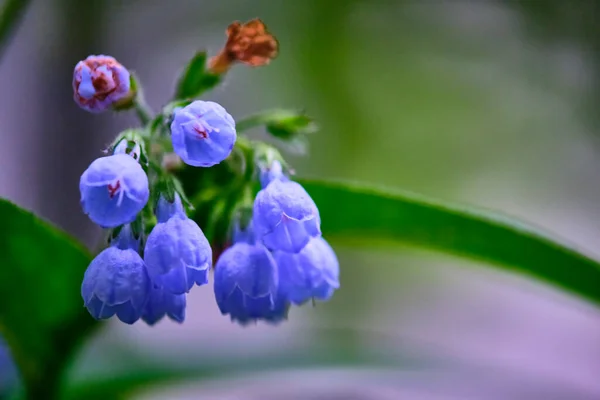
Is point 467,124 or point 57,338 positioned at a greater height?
point 467,124

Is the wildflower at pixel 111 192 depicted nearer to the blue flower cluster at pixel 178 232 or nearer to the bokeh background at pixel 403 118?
the blue flower cluster at pixel 178 232

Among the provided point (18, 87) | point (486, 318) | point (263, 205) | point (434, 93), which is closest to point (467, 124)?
point (434, 93)

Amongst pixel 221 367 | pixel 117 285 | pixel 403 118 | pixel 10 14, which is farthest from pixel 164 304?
pixel 403 118

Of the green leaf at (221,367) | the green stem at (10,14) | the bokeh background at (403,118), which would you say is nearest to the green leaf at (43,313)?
the green leaf at (221,367)

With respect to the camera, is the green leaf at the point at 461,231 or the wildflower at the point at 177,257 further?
the green leaf at the point at 461,231

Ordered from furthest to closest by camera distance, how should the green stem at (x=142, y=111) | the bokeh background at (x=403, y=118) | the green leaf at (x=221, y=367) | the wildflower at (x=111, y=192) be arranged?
the bokeh background at (x=403, y=118) → the green leaf at (x=221, y=367) → the green stem at (x=142, y=111) → the wildflower at (x=111, y=192)

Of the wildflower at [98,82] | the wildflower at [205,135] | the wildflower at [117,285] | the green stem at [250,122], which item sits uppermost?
the green stem at [250,122]

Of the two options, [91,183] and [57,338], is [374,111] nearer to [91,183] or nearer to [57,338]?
[57,338]

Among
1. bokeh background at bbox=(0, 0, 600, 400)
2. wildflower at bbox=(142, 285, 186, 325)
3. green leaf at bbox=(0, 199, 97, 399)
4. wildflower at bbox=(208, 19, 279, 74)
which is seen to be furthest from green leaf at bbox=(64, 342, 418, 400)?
bokeh background at bbox=(0, 0, 600, 400)

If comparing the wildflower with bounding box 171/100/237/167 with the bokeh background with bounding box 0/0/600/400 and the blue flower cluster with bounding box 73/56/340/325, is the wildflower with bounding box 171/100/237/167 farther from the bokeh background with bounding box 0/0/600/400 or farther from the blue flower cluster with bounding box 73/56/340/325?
the bokeh background with bounding box 0/0/600/400
